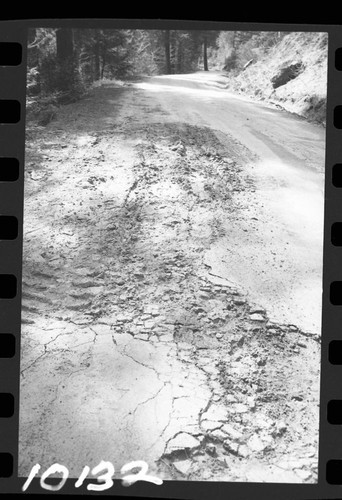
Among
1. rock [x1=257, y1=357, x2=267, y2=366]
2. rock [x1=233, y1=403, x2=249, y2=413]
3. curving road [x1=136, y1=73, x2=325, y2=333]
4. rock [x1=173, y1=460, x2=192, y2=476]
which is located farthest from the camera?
curving road [x1=136, y1=73, x2=325, y2=333]

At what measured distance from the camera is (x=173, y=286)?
2.80 metres

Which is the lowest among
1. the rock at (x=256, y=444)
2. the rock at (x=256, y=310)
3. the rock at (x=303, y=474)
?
the rock at (x=303, y=474)

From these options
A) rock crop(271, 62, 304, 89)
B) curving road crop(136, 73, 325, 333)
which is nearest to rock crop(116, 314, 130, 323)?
curving road crop(136, 73, 325, 333)

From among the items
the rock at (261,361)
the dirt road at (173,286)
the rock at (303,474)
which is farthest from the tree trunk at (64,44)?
the rock at (303,474)

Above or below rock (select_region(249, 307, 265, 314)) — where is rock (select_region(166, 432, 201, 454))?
below

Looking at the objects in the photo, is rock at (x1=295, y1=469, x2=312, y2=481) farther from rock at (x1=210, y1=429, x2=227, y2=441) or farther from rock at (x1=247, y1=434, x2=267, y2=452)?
rock at (x1=210, y1=429, x2=227, y2=441)

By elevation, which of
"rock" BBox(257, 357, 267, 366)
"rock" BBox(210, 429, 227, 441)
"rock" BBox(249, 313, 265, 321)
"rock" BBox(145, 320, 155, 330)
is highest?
"rock" BBox(249, 313, 265, 321)

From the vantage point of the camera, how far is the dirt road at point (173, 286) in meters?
2.51

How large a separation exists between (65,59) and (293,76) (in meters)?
→ 1.52

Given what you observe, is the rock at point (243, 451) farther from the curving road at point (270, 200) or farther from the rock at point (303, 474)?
the curving road at point (270, 200)

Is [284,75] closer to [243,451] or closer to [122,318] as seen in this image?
[122,318]

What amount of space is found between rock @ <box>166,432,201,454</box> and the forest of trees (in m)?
2.19

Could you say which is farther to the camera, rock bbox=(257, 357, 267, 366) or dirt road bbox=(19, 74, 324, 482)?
rock bbox=(257, 357, 267, 366)

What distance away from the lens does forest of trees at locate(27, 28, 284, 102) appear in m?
2.81
